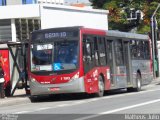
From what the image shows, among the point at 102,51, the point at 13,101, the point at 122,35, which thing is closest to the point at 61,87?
the point at 13,101

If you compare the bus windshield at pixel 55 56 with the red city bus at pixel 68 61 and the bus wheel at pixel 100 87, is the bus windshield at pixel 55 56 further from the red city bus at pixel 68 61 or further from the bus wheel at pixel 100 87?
the bus wheel at pixel 100 87

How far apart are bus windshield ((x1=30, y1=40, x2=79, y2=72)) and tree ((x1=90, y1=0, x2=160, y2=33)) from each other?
34.3 m

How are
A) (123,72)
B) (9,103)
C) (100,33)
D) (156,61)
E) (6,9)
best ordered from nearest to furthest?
(9,103), (100,33), (123,72), (6,9), (156,61)

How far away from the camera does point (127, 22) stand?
60469mm

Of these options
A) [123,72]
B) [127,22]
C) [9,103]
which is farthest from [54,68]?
[127,22]

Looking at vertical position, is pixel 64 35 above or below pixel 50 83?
above

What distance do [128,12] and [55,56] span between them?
37.7m

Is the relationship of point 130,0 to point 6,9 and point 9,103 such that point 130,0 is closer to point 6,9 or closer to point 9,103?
point 6,9

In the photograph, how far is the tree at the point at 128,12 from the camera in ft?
193

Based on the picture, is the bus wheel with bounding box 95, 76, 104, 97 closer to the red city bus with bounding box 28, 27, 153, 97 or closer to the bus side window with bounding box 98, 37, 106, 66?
the red city bus with bounding box 28, 27, 153, 97

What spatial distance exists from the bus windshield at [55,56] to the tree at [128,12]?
113ft

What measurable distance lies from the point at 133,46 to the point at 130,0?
3094cm

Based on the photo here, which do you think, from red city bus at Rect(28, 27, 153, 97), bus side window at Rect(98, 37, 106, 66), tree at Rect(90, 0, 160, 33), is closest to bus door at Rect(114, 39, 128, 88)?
red city bus at Rect(28, 27, 153, 97)

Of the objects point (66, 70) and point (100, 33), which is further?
point (100, 33)
